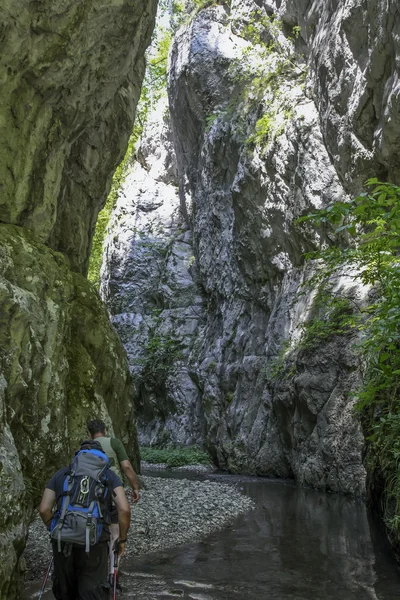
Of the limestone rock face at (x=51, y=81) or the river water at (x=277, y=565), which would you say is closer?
the river water at (x=277, y=565)

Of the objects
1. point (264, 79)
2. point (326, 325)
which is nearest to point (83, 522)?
point (326, 325)

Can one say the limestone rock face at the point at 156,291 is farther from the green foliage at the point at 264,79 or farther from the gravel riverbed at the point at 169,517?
the gravel riverbed at the point at 169,517

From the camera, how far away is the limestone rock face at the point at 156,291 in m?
27.7

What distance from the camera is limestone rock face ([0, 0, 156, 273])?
8.50m

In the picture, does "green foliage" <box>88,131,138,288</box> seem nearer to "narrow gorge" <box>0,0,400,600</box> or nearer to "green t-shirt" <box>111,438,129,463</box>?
"narrow gorge" <box>0,0,400,600</box>

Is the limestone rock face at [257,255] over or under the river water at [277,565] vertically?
over

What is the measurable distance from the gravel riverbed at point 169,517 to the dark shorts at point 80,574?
7.78 feet

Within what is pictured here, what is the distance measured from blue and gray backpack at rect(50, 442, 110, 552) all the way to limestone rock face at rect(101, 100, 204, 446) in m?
22.1

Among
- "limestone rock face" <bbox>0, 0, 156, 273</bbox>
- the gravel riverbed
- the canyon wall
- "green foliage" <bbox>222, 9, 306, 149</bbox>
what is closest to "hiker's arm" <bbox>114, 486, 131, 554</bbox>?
the gravel riverbed

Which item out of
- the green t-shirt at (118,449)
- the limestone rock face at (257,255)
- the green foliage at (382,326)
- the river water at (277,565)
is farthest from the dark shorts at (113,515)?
the limestone rock face at (257,255)

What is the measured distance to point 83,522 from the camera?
385 centimetres

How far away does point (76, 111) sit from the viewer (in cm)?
1026

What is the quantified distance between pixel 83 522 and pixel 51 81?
767cm

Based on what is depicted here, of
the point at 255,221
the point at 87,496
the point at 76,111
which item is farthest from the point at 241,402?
the point at 87,496
